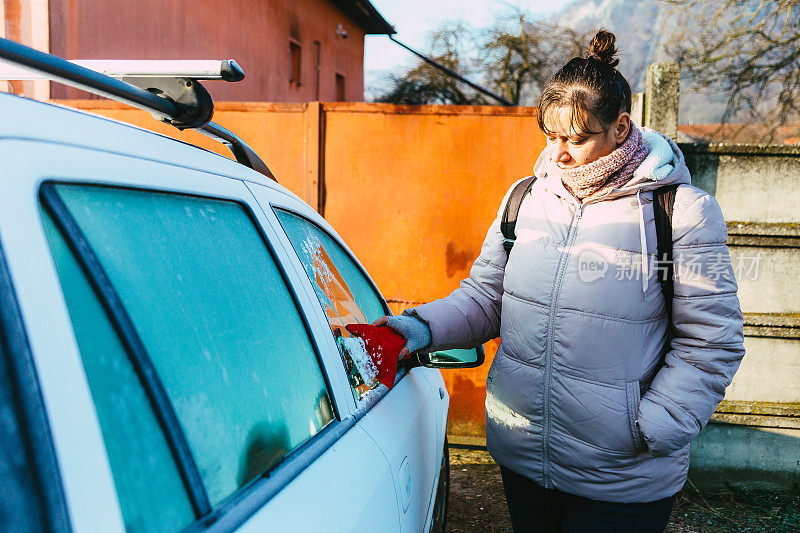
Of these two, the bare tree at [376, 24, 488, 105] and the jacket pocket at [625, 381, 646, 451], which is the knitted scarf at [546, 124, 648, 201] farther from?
the bare tree at [376, 24, 488, 105]

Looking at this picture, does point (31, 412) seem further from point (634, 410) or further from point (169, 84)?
point (634, 410)

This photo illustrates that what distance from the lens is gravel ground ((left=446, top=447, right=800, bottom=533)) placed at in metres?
3.63

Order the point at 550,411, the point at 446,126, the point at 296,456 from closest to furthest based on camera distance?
the point at 296,456
the point at 550,411
the point at 446,126

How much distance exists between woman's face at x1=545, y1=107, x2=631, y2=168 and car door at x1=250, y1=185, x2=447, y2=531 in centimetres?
75

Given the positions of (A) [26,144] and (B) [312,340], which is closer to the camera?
(A) [26,144]

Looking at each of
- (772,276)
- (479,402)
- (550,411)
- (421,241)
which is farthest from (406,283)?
(550,411)

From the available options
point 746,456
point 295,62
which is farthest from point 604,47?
point 295,62

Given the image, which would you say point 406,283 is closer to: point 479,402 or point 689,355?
point 479,402

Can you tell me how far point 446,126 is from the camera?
4.44 metres

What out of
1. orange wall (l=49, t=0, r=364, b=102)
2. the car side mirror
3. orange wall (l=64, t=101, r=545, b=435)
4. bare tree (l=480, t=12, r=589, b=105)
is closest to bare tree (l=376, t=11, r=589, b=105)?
bare tree (l=480, t=12, r=589, b=105)

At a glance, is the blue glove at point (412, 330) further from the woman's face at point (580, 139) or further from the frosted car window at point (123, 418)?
the frosted car window at point (123, 418)

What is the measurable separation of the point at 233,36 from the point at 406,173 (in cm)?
645

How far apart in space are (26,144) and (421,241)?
3.89 metres

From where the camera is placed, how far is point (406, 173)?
14.8ft
